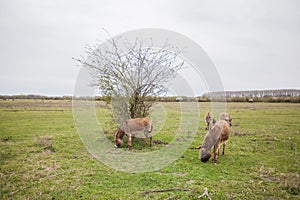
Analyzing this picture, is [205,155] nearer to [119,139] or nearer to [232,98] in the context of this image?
[119,139]

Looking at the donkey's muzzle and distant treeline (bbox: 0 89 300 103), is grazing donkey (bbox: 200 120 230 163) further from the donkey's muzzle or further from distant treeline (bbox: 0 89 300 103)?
distant treeline (bbox: 0 89 300 103)

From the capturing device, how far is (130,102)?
1321cm

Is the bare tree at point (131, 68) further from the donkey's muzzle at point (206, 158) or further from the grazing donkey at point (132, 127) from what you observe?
the donkey's muzzle at point (206, 158)

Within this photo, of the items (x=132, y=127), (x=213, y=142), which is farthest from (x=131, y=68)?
(x=213, y=142)

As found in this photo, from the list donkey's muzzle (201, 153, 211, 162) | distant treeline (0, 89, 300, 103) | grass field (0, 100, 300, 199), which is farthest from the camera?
distant treeline (0, 89, 300, 103)

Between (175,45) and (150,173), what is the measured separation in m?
7.35

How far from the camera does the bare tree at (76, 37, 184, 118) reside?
1240cm

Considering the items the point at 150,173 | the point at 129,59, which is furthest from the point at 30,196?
the point at 129,59

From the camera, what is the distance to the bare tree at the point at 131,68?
488 inches

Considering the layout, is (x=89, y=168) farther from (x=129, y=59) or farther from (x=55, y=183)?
(x=129, y=59)

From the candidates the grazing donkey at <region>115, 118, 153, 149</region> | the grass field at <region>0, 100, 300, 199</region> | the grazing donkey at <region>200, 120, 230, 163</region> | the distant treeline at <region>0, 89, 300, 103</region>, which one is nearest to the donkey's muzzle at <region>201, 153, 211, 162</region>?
the grazing donkey at <region>200, 120, 230, 163</region>

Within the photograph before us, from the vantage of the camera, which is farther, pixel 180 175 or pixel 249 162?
pixel 249 162

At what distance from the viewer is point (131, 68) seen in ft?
42.1

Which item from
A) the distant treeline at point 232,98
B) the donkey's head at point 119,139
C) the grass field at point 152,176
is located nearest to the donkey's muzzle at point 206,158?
the grass field at point 152,176
